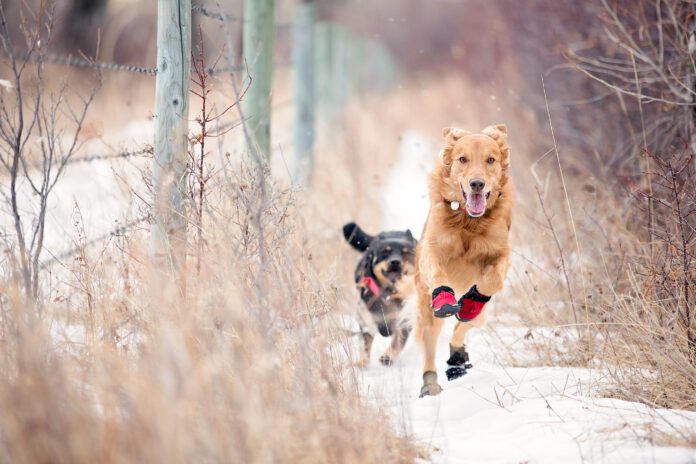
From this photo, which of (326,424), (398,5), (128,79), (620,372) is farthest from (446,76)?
(326,424)

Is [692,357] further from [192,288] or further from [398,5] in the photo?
[398,5]

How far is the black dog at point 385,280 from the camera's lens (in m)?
4.57

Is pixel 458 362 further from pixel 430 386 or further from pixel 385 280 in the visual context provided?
pixel 385 280

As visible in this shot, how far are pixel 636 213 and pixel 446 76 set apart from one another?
13875 mm

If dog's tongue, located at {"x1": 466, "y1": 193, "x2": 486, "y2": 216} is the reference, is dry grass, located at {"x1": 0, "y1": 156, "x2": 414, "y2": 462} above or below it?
below

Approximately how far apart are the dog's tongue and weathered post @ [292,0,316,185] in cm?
423

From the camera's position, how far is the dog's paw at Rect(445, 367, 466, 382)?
12.8 ft

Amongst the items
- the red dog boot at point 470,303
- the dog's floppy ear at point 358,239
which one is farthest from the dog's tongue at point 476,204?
the dog's floppy ear at point 358,239

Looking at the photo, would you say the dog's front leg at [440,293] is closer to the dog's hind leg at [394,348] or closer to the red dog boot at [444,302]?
the red dog boot at [444,302]

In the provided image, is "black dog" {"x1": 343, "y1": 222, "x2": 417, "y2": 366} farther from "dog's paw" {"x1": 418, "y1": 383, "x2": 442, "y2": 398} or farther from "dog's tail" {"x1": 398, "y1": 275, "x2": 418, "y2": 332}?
"dog's paw" {"x1": 418, "y1": 383, "x2": 442, "y2": 398}

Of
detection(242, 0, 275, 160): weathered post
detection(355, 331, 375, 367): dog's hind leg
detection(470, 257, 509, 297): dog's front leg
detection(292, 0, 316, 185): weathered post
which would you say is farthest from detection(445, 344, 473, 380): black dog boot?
detection(292, 0, 316, 185): weathered post

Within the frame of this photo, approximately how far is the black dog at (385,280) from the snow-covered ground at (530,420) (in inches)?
16.7

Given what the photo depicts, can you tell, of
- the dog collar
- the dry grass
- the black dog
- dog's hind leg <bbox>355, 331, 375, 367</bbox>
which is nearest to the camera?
the dry grass

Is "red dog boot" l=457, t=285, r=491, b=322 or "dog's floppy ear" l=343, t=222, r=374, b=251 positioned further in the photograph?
"dog's floppy ear" l=343, t=222, r=374, b=251
